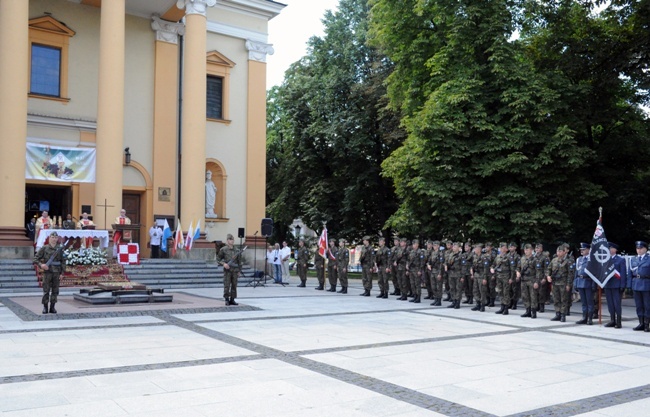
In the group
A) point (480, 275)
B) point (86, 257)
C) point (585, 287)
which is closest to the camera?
point (585, 287)

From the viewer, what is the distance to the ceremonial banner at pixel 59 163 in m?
22.8

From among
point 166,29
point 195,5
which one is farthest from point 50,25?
point 195,5

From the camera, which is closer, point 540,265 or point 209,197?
point 540,265

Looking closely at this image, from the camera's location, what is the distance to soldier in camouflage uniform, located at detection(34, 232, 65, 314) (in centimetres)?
1313

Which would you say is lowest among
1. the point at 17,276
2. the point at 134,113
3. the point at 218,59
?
the point at 17,276

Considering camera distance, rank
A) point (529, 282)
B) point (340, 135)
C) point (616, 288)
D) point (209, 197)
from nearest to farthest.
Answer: point (616, 288), point (529, 282), point (209, 197), point (340, 135)

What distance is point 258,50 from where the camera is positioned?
95.4 ft

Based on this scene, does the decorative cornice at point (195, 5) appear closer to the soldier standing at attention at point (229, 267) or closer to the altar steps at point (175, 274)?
the altar steps at point (175, 274)

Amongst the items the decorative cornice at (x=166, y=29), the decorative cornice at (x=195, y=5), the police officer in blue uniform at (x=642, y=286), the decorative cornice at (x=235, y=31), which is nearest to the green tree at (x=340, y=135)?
the decorative cornice at (x=235, y=31)

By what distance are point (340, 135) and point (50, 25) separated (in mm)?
15051

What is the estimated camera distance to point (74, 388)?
271 inches

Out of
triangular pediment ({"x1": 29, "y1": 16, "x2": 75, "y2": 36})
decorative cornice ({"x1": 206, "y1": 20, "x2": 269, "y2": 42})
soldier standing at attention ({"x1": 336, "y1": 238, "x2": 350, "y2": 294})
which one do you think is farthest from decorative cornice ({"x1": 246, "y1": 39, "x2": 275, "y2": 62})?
soldier standing at attention ({"x1": 336, "y1": 238, "x2": 350, "y2": 294})

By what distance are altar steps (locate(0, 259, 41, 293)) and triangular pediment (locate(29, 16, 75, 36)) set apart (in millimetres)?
9541

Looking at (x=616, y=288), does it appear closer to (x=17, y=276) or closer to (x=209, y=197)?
(x=17, y=276)
